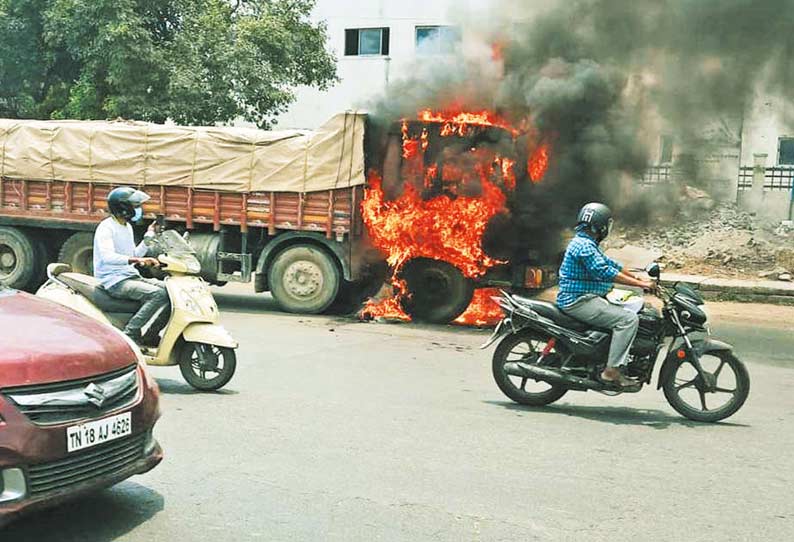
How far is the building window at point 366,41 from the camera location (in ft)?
100

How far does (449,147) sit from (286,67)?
1216cm

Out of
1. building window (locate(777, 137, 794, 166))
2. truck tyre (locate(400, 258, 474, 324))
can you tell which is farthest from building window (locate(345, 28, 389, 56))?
truck tyre (locate(400, 258, 474, 324))

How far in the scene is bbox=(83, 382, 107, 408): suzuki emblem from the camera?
3.84 meters

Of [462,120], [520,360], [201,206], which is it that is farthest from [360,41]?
[520,360]

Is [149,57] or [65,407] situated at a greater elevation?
[149,57]

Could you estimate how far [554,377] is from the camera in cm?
693

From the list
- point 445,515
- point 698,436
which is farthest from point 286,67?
point 445,515

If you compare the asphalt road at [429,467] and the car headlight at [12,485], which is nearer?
the car headlight at [12,485]

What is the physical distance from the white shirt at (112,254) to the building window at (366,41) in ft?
79.4

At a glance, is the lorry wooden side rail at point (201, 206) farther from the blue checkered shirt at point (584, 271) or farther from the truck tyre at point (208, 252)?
the blue checkered shirt at point (584, 271)

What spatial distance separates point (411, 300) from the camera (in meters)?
12.4

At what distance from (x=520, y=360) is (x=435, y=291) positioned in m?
5.21

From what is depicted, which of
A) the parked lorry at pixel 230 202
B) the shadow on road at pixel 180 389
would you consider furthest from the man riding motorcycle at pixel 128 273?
the parked lorry at pixel 230 202

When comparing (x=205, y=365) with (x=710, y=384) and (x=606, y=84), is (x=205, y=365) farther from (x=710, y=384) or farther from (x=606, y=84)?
(x=606, y=84)
